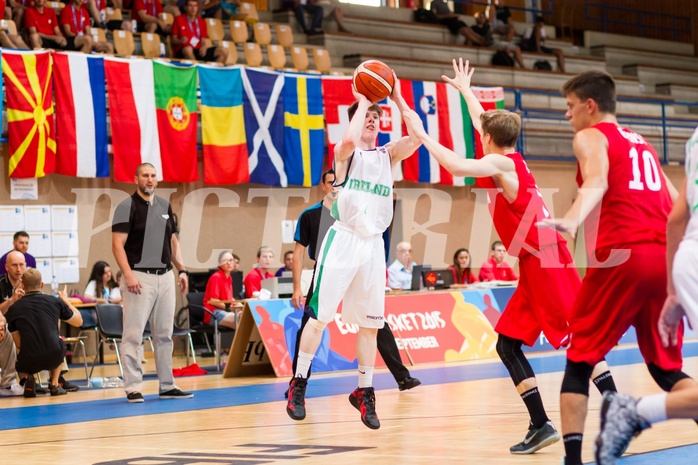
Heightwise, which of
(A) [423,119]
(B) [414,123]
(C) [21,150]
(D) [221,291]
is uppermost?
(B) [414,123]

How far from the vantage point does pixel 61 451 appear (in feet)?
21.0

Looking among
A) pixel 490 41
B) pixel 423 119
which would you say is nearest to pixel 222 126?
pixel 423 119

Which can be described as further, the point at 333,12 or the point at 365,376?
the point at 333,12

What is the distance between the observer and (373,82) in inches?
272

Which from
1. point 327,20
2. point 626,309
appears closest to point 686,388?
point 626,309

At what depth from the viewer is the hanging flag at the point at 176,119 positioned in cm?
1596

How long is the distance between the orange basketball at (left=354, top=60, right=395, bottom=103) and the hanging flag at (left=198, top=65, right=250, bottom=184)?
9768 mm

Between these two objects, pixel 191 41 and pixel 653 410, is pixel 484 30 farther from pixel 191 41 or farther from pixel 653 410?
pixel 653 410

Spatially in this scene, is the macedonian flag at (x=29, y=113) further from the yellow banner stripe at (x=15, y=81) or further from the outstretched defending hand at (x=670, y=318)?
the outstretched defending hand at (x=670, y=318)

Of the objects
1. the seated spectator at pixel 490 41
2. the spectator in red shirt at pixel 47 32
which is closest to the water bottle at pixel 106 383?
the spectator in red shirt at pixel 47 32

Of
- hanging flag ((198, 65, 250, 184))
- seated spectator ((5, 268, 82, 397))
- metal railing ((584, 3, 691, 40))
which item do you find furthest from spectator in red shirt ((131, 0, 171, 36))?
metal railing ((584, 3, 691, 40))

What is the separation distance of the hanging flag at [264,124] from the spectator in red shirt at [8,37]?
3474 mm

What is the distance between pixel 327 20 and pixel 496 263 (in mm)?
6792

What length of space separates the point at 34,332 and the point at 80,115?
5351 mm
